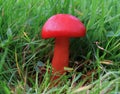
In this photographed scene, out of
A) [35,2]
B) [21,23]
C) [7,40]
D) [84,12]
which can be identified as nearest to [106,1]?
[84,12]

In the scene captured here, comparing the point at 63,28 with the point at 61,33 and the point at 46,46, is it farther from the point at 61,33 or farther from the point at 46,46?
the point at 46,46

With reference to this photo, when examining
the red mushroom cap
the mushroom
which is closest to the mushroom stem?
the mushroom

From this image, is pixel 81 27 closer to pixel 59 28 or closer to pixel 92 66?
pixel 59 28

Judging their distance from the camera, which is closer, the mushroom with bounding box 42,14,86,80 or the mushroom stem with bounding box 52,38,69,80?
the mushroom with bounding box 42,14,86,80

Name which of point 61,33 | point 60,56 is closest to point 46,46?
point 60,56

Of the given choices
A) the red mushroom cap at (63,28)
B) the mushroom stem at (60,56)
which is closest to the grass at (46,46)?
the mushroom stem at (60,56)

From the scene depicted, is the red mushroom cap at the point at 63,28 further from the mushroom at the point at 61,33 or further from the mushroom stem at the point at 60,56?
the mushroom stem at the point at 60,56

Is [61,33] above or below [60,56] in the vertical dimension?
above

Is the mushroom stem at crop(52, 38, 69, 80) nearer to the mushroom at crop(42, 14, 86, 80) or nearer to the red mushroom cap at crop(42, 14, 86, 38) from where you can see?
the mushroom at crop(42, 14, 86, 80)
